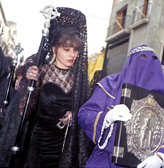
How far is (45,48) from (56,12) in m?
0.37

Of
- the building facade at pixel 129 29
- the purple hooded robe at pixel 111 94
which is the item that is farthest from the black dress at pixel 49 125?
the building facade at pixel 129 29

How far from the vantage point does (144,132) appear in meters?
1.34

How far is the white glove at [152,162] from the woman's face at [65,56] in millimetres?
1167

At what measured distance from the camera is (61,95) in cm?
193

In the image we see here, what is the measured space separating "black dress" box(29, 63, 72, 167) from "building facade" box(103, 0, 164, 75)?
27.6 inches

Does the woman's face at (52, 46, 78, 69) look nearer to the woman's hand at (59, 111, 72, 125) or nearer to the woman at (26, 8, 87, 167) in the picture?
the woman at (26, 8, 87, 167)

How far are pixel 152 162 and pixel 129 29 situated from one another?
1.88 m

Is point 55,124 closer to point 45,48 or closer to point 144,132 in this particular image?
point 45,48

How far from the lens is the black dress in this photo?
6.00 feet

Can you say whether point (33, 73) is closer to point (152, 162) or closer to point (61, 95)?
point (61, 95)

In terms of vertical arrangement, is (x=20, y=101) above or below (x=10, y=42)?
below

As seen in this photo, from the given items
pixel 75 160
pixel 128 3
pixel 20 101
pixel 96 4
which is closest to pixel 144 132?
pixel 75 160

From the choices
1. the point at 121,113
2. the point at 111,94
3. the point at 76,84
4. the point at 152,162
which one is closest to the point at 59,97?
the point at 76,84

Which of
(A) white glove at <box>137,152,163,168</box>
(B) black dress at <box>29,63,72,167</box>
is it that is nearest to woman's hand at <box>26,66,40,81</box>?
(B) black dress at <box>29,63,72,167</box>
